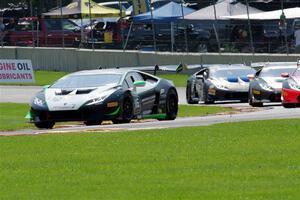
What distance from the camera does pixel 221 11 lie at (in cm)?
5291

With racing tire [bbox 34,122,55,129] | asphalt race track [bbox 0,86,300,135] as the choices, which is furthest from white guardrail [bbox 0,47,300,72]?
racing tire [bbox 34,122,55,129]

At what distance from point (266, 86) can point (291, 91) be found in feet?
11.8

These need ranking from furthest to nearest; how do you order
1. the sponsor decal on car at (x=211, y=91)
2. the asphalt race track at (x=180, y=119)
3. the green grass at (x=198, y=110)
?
1. the sponsor decal on car at (x=211, y=91)
2. the green grass at (x=198, y=110)
3. the asphalt race track at (x=180, y=119)

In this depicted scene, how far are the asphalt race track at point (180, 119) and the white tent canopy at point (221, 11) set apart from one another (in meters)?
9.57

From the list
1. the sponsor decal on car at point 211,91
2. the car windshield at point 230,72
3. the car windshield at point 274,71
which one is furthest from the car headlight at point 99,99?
the car windshield at point 230,72

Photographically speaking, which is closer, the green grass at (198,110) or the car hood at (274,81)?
the green grass at (198,110)

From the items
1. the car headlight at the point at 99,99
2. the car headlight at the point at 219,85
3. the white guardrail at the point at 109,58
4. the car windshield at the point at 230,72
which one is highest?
the car headlight at the point at 99,99

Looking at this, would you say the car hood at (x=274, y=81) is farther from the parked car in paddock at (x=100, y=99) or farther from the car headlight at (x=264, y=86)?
the parked car in paddock at (x=100, y=99)

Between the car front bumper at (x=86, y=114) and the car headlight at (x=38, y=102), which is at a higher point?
the car headlight at (x=38, y=102)

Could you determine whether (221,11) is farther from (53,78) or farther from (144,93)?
(144,93)

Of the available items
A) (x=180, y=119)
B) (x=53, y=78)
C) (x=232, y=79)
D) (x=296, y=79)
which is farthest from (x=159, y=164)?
(x=53, y=78)

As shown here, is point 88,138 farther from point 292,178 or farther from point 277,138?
point 292,178

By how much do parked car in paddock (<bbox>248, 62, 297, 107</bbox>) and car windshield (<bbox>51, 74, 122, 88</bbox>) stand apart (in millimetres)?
7376

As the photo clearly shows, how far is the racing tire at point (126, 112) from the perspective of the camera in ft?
74.0
